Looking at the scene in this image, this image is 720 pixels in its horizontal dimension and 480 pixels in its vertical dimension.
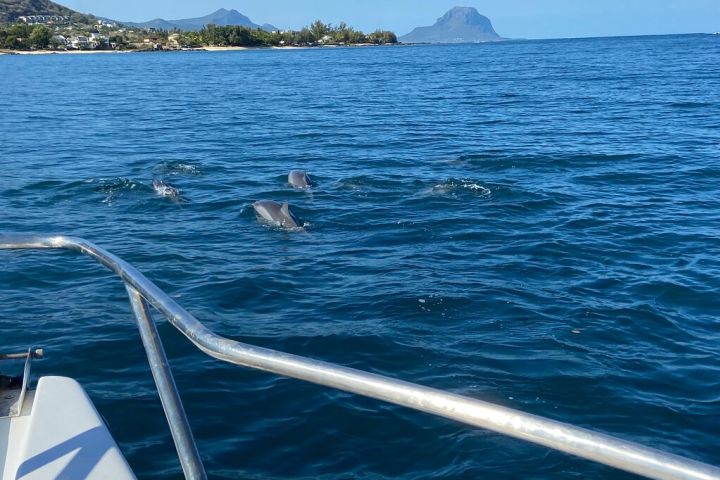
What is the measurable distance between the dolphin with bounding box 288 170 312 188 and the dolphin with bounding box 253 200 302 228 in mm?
3082

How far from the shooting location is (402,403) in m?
2.47

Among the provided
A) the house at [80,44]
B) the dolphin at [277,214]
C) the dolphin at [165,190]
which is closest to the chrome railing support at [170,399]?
the dolphin at [277,214]

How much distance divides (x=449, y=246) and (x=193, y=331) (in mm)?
11622

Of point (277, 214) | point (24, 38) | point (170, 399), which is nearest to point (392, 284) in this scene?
point (277, 214)

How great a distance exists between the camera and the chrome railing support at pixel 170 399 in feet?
9.95

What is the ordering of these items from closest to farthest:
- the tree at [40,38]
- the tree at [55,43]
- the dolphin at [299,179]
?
the dolphin at [299,179] → the tree at [40,38] → the tree at [55,43]

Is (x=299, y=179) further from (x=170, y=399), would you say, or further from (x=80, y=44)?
(x=80, y=44)

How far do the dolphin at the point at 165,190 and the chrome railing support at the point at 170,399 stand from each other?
15.3 meters

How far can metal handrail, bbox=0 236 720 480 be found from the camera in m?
2.07

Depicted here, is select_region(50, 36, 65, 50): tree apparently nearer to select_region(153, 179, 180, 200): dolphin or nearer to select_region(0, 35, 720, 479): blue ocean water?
select_region(0, 35, 720, 479): blue ocean water

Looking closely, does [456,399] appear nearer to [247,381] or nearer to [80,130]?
[247,381]

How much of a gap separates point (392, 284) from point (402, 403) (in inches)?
387

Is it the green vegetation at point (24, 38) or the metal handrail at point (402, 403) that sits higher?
the green vegetation at point (24, 38)

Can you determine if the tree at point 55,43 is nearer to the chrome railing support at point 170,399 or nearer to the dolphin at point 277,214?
the dolphin at point 277,214
